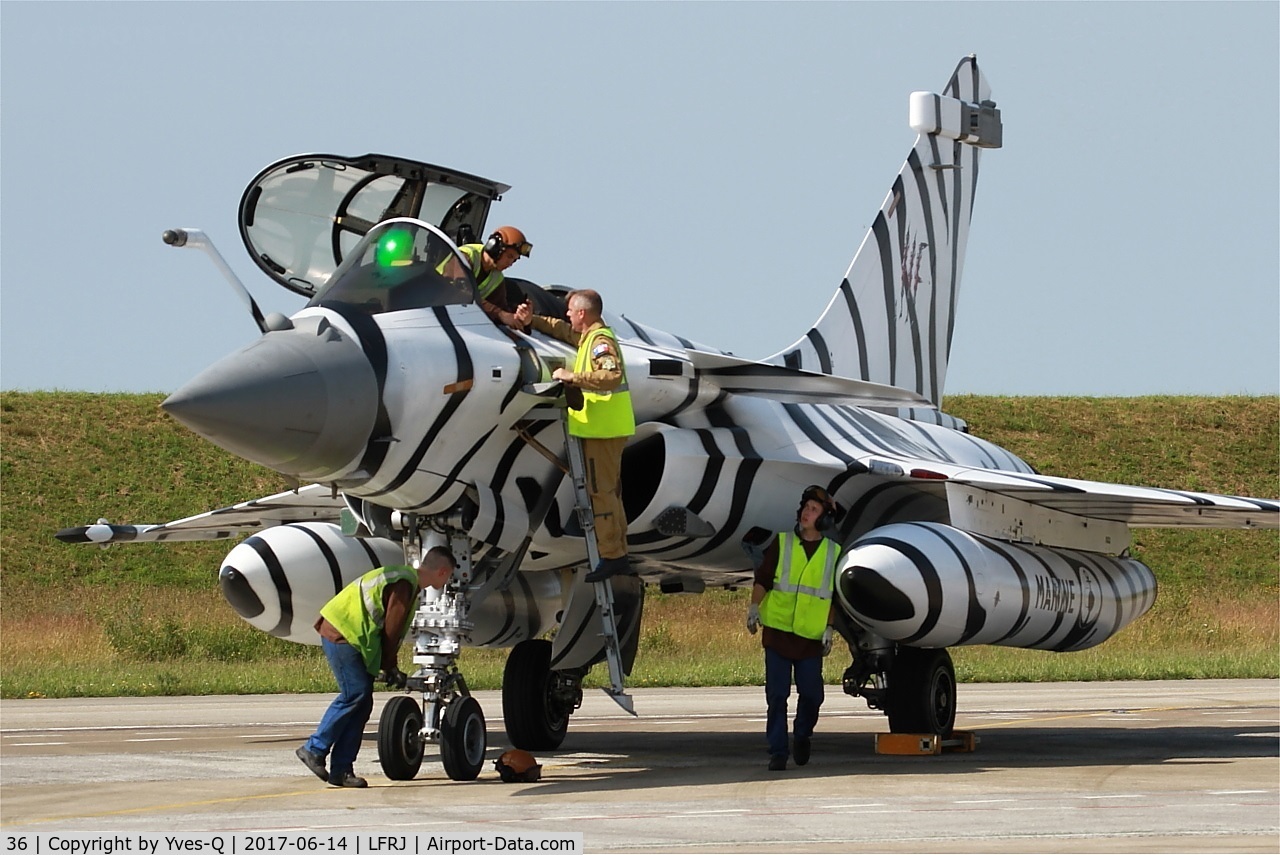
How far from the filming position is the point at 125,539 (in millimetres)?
14445

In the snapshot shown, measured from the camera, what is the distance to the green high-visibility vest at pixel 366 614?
975 centimetres

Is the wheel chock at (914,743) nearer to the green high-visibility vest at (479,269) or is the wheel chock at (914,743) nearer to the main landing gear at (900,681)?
the main landing gear at (900,681)

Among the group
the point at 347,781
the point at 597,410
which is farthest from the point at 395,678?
the point at 597,410

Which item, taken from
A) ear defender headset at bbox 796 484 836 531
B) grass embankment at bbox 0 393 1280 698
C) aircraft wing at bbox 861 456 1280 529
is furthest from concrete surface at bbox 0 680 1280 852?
grass embankment at bbox 0 393 1280 698

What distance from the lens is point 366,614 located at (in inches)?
386

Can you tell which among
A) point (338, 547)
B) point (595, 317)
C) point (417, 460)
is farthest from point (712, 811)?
point (338, 547)

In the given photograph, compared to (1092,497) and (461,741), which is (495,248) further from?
(1092,497)

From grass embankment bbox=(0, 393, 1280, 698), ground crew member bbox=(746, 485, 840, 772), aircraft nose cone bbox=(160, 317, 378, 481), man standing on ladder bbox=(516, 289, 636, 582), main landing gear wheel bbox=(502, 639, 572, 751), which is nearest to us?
aircraft nose cone bbox=(160, 317, 378, 481)

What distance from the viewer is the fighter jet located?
931cm

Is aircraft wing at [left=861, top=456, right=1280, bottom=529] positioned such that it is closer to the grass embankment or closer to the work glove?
the work glove

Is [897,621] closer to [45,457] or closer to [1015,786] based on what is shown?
[1015,786]

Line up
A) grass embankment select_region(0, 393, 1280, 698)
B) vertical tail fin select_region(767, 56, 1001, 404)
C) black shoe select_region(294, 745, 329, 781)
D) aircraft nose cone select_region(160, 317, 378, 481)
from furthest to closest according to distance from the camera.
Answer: grass embankment select_region(0, 393, 1280, 698) < vertical tail fin select_region(767, 56, 1001, 404) < black shoe select_region(294, 745, 329, 781) < aircraft nose cone select_region(160, 317, 378, 481)

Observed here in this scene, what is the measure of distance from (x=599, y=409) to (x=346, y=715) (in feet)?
7.27

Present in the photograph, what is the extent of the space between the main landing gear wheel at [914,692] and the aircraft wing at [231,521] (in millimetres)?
4811
